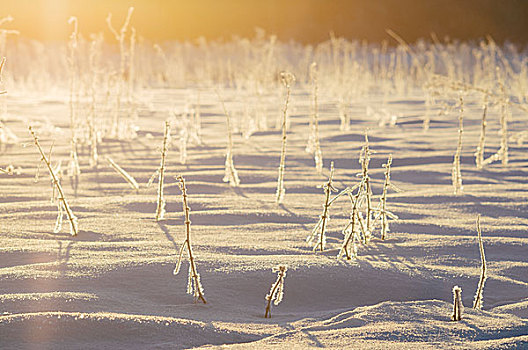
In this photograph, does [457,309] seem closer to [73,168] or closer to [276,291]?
[276,291]

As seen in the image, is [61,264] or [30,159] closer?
[61,264]

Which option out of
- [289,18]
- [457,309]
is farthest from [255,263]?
[289,18]

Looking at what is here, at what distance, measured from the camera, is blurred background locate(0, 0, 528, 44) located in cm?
2650

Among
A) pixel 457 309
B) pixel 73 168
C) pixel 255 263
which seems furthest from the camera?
pixel 73 168

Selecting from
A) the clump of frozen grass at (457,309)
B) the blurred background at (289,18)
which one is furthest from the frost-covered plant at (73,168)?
the blurred background at (289,18)

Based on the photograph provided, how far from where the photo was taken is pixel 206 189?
3.35 meters

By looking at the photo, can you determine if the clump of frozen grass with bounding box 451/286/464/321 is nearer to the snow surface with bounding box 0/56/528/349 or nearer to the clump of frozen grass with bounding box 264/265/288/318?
the snow surface with bounding box 0/56/528/349

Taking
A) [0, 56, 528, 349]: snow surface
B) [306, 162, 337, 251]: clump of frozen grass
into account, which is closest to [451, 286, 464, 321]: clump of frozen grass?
[0, 56, 528, 349]: snow surface

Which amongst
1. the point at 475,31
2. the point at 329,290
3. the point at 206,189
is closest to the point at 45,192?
the point at 206,189

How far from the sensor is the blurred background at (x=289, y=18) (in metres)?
26.5

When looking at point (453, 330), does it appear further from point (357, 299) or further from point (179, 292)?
point (179, 292)

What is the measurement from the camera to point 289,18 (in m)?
32.2

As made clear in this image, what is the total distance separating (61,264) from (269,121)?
Result: 14.3 feet

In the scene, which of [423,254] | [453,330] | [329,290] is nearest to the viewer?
[453,330]
